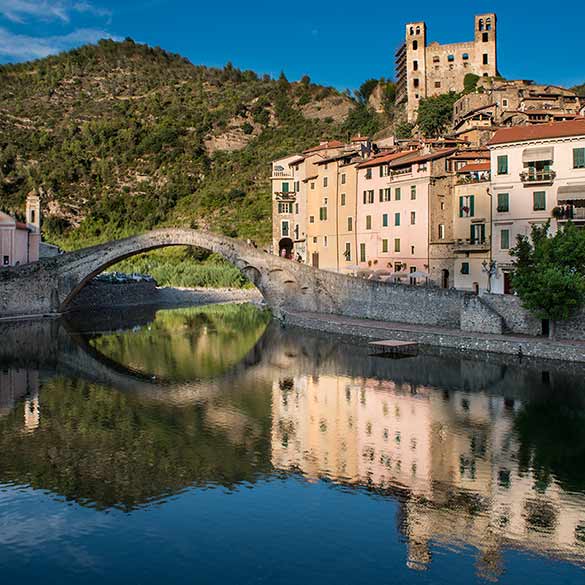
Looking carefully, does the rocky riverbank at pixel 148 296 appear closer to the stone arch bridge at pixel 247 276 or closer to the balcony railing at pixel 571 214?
the stone arch bridge at pixel 247 276

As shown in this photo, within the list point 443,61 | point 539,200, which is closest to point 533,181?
point 539,200

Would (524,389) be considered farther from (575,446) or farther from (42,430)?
(42,430)

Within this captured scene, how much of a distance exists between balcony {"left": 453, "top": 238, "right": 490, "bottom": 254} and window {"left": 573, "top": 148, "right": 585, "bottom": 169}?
18.4ft

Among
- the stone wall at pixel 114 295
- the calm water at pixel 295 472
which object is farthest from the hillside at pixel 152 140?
the calm water at pixel 295 472

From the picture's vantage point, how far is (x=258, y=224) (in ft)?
232

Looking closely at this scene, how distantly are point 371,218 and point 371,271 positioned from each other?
Result: 3.22 metres

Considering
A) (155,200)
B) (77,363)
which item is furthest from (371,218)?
(155,200)

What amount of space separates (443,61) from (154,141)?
122ft

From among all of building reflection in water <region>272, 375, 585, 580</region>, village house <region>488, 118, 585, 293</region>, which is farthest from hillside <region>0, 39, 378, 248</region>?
building reflection in water <region>272, 375, 585, 580</region>

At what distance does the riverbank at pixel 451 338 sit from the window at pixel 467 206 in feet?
23.6

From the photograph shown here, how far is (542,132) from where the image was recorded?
34938 millimetres

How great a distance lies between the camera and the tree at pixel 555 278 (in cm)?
2883

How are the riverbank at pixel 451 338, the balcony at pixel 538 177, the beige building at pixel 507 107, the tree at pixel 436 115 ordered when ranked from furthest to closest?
the tree at pixel 436 115 → the beige building at pixel 507 107 → the balcony at pixel 538 177 → the riverbank at pixel 451 338

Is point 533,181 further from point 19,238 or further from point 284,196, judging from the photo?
point 19,238
